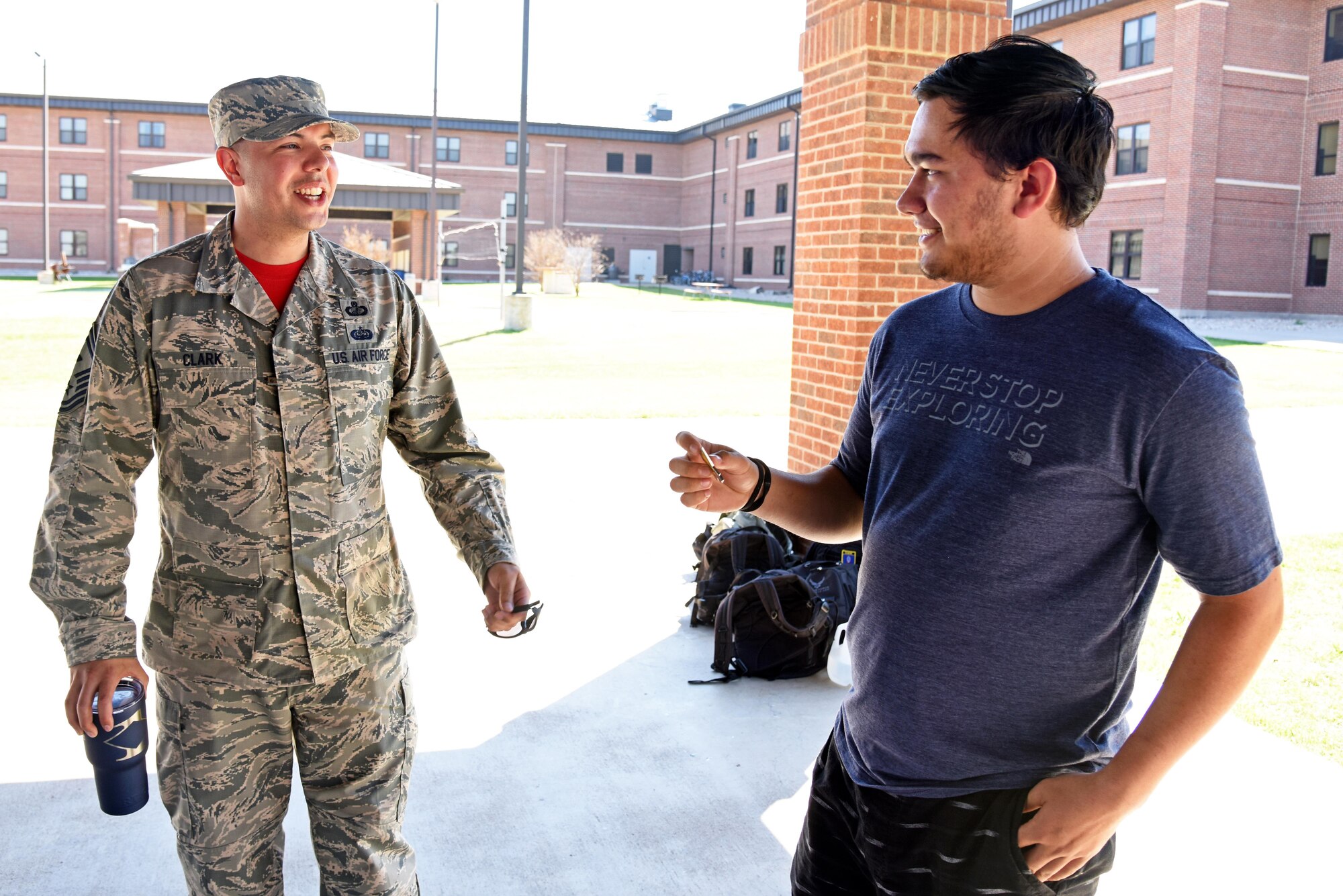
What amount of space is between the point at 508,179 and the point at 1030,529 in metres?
65.8

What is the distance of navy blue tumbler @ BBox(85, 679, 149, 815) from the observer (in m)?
2.30

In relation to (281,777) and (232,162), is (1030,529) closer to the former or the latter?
(281,777)

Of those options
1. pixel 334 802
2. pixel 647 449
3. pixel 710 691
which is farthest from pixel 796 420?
pixel 334 802

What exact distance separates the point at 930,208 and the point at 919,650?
2.58 ft

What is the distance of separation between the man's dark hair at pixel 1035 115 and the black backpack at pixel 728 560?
3879 mm

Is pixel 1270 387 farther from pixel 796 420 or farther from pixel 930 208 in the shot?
Result: pixel 930 208

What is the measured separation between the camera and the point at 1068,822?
1786 millimetres

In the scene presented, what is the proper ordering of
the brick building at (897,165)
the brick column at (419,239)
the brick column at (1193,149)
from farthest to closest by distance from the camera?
the brick building at (897,165)
the brick column at (1193,149)
the brick column at (419,239)

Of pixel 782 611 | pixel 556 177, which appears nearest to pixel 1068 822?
pixel 782 611

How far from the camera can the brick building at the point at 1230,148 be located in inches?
1437

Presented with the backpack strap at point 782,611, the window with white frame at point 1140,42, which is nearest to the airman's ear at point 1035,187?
the backpack strap at point 782,611

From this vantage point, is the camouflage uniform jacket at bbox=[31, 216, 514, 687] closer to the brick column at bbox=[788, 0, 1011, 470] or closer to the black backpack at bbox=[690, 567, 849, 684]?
the black backpack at bbox=[690, 567, 849, 684]

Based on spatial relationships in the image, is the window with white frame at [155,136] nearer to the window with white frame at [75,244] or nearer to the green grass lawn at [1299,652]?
the window with white frame at [75,244]

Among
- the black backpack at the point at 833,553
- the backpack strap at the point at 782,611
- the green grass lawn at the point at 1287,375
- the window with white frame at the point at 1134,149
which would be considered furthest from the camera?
the window with white frame at the point at 1134,149
